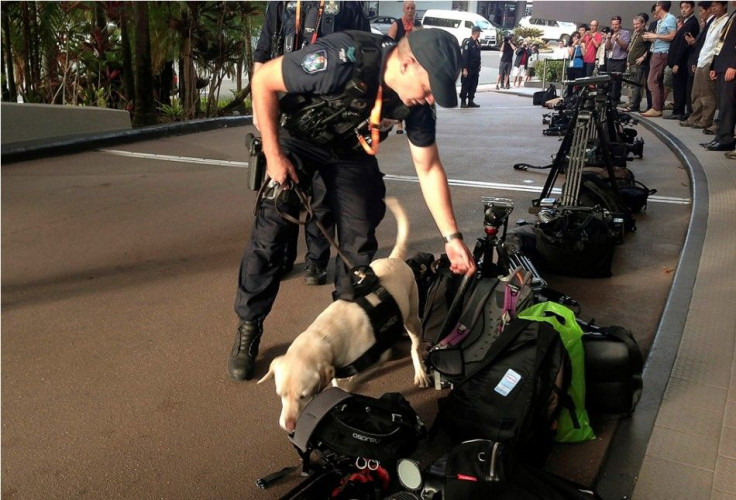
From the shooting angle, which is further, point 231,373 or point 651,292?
point 651,292

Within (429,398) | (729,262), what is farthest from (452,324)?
(729,262)

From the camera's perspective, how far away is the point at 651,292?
4078 millimetres

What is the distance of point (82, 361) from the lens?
10.5ft

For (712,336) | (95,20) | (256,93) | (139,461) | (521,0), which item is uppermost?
(521,0)

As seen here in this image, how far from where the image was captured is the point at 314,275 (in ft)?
13.9

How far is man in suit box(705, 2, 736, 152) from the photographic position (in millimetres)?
8008

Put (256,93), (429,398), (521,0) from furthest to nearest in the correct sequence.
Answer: (521,0) → (429,398) → (256,93)

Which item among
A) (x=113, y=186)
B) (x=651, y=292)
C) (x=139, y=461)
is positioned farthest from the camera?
(x=113, y=186)

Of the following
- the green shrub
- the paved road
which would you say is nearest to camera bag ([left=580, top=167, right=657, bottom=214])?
the paved road

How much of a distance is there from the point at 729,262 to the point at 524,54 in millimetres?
21103

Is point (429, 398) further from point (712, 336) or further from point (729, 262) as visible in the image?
point (729, 262)

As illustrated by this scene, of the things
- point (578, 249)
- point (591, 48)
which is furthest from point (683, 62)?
point (578, 249)

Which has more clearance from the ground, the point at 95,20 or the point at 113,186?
the point at 95,20

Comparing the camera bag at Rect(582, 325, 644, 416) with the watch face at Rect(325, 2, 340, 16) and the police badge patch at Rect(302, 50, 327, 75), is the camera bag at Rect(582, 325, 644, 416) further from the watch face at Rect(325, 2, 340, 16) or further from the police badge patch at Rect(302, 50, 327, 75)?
the watch face at Rect(325, 2, 340, 16)
